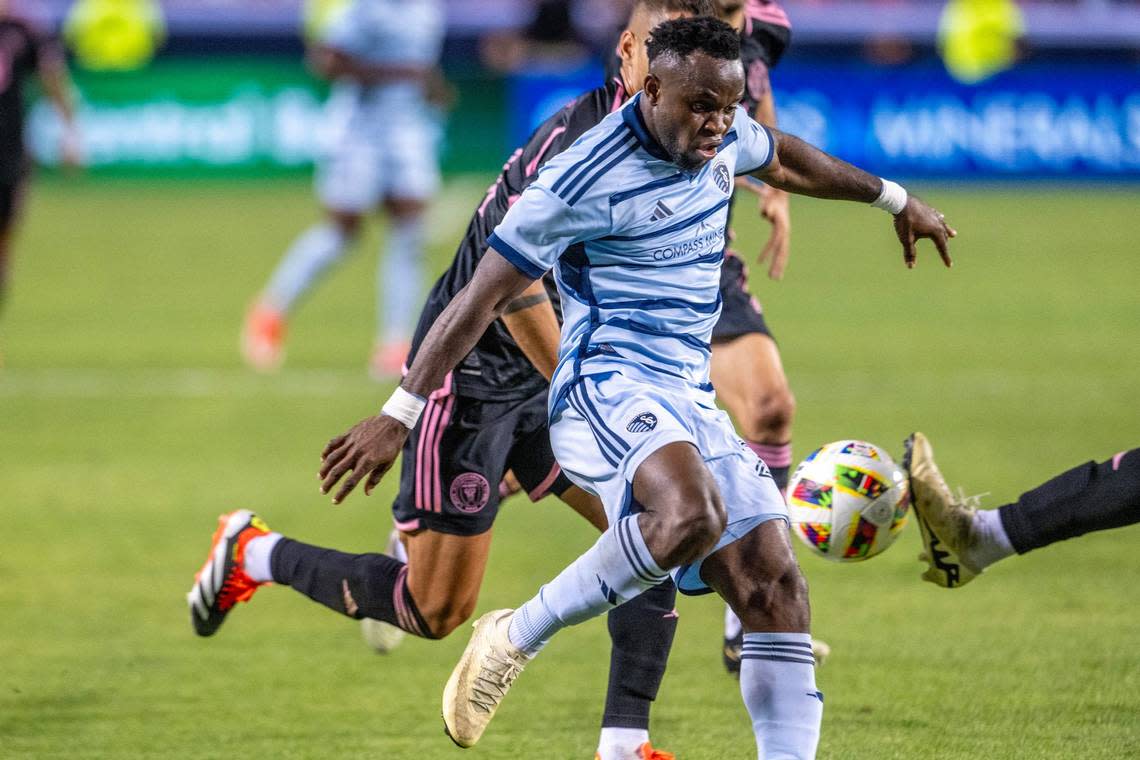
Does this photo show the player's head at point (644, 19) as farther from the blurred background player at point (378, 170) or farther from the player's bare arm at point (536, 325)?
the blurred background player at point (378, 170)

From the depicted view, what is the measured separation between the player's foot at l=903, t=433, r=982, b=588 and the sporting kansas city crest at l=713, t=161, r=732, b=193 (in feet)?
3.79

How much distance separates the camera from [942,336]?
1216 centimetres

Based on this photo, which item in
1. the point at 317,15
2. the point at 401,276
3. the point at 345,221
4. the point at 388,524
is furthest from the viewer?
the point at 317,15

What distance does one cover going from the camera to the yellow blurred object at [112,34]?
69.1 feet

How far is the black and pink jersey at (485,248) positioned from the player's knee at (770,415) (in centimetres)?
97

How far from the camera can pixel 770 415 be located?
5418mm

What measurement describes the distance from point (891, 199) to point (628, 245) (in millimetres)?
887

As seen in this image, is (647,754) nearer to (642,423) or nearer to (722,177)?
(642,423)

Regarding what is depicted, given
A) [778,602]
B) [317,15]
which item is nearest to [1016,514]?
[778,602]

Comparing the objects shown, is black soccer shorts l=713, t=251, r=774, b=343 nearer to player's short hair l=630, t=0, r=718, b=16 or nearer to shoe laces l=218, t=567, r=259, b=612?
player's short hair l=630, t=0, r=718, b=16

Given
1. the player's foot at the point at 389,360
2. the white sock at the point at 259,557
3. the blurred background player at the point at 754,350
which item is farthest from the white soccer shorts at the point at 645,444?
the player's foot at the point at 389,360

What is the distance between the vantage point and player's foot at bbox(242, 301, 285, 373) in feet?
36.3

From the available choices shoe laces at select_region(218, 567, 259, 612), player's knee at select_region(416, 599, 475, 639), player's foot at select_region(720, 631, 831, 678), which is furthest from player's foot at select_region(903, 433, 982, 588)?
shoe laces at select_region(218, 567, 259, 612)

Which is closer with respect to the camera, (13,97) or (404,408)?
(404,408)
